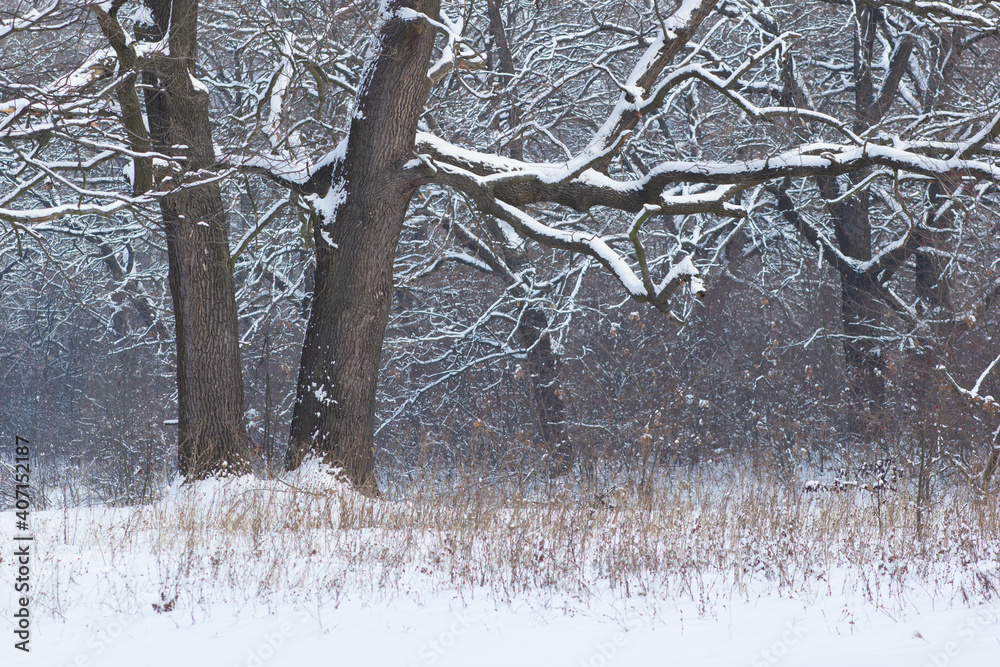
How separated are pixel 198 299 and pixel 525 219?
3092mm

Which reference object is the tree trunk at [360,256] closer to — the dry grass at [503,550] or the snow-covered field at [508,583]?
the dry grass at [503,550]

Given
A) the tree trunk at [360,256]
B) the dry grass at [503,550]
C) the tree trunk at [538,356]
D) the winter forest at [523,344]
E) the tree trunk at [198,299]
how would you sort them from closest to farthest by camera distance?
the winter forest at [523,344] < the dry grass at [503,550] < the tree trunk at [360,256] < the tree trunk at [198,299] < the tree trunk at [538,356]

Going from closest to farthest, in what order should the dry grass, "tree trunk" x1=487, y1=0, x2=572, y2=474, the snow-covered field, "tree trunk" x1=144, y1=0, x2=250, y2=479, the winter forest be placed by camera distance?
the snow-covered field
the winter forest
the dry grass
"tree trunk" x1=144, y1=0, x2=250, y2=479
"tree trunk" x1=487, y1=0, x2=572, y2=474

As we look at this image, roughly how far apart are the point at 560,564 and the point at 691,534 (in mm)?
1012

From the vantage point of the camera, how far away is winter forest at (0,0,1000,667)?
436 centimetres

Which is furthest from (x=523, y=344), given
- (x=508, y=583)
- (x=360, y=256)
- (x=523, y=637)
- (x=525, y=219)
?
(x=523, y=637)

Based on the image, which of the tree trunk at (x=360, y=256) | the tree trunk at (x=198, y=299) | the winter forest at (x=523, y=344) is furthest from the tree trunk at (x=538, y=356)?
the tree trunk at (x=198, y=299)

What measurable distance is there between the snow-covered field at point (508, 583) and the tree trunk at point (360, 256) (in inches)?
32.8

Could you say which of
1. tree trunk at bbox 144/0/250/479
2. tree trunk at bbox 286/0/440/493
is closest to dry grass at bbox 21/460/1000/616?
tree trunk at bbox 286/0/440/493

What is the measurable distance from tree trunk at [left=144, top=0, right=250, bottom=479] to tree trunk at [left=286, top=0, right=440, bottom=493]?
0.72 m

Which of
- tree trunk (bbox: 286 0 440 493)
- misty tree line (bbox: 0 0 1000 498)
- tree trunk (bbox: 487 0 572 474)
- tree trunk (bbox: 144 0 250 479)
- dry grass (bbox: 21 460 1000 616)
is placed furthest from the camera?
tree trunk (bbox: 487 0 572 474)

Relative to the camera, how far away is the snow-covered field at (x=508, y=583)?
151 inches

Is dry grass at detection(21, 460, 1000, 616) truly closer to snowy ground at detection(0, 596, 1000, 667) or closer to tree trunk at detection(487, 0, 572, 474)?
snowy ground at detection(0, 596, 1000, 667)

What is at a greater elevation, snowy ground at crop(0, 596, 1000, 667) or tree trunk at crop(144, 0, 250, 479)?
tree trunk at crop(144, 0, 250, 479)
